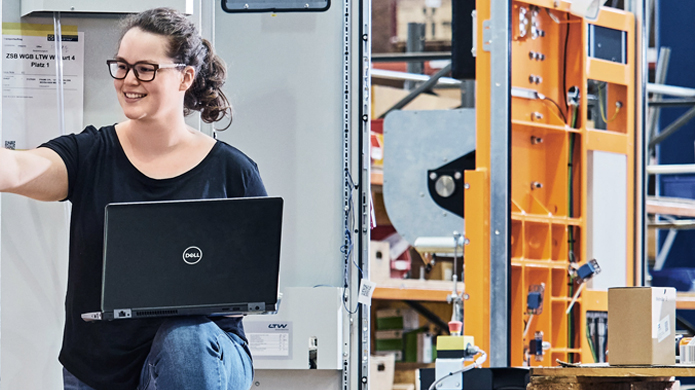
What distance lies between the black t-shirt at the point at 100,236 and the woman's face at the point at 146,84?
0.11m

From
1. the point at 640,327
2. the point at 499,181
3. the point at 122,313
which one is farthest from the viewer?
the point at 499,181

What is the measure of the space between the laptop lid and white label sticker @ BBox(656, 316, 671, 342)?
5.69ft

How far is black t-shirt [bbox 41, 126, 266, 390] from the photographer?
229 cm

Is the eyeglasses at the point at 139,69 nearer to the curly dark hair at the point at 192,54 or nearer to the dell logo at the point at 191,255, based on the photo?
the curly dark hair at the point at 192,54

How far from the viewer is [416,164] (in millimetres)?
4738

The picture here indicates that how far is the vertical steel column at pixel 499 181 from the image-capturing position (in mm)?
4637

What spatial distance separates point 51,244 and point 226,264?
1.05m

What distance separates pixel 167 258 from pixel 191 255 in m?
0.05

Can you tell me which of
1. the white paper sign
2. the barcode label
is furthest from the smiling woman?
the barcode label

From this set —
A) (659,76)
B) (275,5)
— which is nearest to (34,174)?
(275,5)

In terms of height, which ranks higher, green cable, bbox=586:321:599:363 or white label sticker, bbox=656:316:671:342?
white label sticker, bbox=656:316:671:342

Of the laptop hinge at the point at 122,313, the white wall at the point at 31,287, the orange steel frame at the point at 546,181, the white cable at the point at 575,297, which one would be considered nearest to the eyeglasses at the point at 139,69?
the laptop hinge at the point at 122,313

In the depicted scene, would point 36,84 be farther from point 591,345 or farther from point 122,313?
point 591,345

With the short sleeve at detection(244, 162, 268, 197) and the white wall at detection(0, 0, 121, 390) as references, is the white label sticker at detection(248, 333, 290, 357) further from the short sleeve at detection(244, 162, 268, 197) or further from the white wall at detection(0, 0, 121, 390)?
the short sleeve at detection(244, 162, 268, 197)
